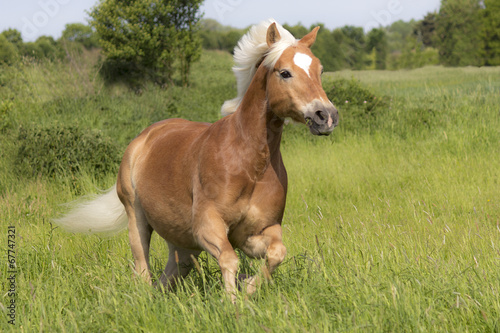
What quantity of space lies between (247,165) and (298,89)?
659 mm

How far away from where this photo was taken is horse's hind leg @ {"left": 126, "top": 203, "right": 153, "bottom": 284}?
195 inches

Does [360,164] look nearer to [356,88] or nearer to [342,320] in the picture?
[356,88]

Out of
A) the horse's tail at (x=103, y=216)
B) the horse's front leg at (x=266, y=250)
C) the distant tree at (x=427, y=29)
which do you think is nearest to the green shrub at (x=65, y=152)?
the horse's tail at (x=103, y=216)

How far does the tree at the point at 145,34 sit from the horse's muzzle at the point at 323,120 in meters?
24.3

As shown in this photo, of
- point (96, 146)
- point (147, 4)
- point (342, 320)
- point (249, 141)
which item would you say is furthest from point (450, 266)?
point (147, 4)

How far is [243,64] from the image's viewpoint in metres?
4.05

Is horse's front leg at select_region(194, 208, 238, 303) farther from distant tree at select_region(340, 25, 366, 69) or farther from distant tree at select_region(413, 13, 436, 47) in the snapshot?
distant tree at select_region(413, 13, 436, 47)

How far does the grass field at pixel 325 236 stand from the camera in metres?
3.16

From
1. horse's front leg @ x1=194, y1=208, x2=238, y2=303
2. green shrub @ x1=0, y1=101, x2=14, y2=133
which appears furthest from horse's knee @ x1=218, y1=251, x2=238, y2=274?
green shrub @ x1=0, y1=101, x2=14, y2=133

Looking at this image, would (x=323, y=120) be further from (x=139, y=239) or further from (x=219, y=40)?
(x=219, y=40)

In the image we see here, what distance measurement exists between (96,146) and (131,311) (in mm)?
7071

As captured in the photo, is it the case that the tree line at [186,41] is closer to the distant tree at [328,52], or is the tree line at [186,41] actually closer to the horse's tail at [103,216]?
the distant tree at [328,52]

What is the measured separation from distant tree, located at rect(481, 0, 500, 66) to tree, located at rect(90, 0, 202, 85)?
41.8 meters

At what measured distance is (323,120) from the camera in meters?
3.28
